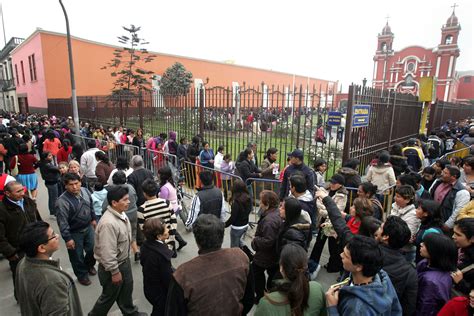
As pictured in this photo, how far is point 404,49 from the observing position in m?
52.2

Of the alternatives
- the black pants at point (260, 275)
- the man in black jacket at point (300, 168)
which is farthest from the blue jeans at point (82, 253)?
the man in black jacket at point (300, 168)

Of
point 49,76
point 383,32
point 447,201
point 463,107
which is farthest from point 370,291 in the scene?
point 383,32

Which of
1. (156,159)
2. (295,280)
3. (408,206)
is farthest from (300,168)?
(156,159)

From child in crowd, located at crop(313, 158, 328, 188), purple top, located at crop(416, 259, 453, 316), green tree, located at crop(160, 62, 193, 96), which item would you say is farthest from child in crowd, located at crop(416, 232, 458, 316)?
green tree, located at crop(160, 62, 193, 96)

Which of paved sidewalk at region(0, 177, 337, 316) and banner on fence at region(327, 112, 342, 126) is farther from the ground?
banner on fence at region(327, 112, 342, 126)

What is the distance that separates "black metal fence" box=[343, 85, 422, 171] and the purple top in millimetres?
5050

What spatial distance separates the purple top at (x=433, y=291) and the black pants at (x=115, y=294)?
Answer: 2.88 meters

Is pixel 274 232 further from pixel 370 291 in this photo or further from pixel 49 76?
pixel 49 76

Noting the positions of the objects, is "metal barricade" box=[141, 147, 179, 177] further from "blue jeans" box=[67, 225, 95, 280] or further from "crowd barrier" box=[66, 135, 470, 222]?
"blue jeans" box=[67, 225, 95, 280]

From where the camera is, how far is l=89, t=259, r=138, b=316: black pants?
2.99 m

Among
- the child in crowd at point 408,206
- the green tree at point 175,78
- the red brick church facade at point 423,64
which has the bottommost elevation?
the child in crowd at point 408,206

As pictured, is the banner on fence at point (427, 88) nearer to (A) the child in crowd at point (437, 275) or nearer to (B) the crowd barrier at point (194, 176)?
(B) the crowd barrier at point (194, 176)

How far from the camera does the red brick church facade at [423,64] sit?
48.1 meters

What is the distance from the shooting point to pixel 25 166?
587cm
